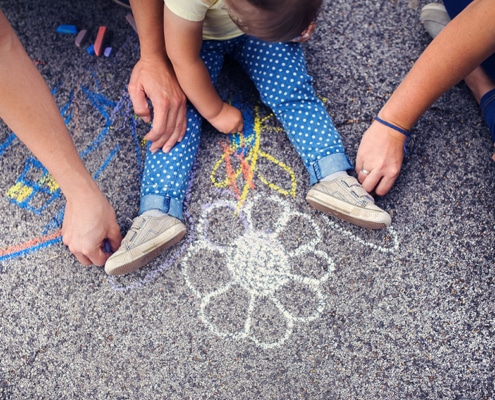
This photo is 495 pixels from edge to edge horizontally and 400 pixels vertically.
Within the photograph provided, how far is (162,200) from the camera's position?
123cm

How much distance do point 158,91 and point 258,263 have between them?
1.62 ft

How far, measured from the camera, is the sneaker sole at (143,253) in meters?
1.16

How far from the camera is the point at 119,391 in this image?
121 centimetres

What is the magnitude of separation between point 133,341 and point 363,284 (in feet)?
1.90

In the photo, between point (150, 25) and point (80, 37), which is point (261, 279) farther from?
point (80, 37)

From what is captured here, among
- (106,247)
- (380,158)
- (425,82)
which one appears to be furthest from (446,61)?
(106,247)

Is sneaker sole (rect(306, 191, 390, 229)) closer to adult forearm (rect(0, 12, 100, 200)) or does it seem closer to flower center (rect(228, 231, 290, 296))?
flower center (rect(228, 231, 290, 296))

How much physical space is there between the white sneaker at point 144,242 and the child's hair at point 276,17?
19.0 inches

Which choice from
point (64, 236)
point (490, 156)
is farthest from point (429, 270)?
point (64, 236)

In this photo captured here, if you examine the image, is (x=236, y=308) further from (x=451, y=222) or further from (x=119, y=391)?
(x=451, y=222)

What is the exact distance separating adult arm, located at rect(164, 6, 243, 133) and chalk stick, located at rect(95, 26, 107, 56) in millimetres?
339

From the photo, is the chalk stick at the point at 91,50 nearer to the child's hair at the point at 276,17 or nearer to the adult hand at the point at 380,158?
the child's hair at the point at 276,17

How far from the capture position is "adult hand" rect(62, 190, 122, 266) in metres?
1.14

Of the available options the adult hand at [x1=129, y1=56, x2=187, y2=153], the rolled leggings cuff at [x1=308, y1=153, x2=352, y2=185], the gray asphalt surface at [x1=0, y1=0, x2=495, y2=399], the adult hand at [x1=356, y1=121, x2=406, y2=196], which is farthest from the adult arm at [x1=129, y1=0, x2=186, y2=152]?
the adult hand at [x1=356, y1=121, x2=406, y2=196]
